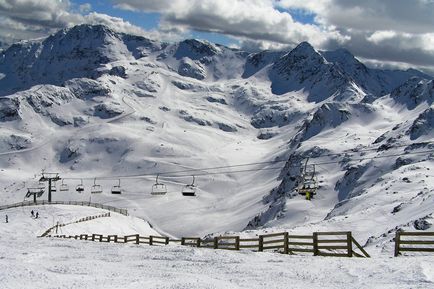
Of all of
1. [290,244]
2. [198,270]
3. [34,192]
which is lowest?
[198,270]

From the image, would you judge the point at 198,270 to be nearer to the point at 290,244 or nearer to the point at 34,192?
the point at 290,244

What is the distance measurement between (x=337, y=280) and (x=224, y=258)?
9204 millimetres

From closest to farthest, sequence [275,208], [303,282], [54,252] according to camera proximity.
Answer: [303,282] → [54,252] → [275,208]

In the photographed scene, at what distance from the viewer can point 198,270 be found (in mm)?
Answer: 28172

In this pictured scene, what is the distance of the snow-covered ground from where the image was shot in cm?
2413

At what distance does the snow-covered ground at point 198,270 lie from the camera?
24134mm

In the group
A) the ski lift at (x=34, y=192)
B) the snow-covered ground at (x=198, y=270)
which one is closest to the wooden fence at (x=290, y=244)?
the snow-covered ground at (x=198, y=270)

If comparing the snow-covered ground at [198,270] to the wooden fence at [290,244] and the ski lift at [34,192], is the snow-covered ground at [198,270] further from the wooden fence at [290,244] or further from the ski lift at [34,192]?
the ski lift at [34,192]

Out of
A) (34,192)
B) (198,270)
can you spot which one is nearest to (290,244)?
(198,270)

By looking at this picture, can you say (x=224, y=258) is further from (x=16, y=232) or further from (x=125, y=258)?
(x=16, y=232)

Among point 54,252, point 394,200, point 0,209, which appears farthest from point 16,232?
point 394,200

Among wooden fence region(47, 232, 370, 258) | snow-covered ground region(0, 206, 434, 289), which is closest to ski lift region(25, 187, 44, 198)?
wooden fence region(47, 232, 370, 258)

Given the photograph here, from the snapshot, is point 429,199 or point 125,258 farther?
point 429,199

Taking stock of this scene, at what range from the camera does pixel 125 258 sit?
34.1 meters
